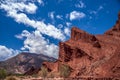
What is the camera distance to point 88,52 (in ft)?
543

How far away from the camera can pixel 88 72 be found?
142 m

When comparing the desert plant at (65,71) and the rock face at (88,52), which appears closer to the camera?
the rock face at (88,52)

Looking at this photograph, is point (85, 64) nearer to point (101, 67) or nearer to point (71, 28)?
point (101, 67)

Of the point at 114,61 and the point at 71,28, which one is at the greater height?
the point at 71,28

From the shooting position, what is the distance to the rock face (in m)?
143

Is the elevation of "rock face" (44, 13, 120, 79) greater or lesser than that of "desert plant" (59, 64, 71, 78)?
greater

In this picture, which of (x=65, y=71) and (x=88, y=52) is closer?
(x=65, y=71)

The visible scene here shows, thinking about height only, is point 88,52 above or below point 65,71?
above

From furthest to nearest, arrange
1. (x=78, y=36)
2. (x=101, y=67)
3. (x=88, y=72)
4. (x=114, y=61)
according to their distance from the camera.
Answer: (x=78, y=36) → (x=88, y=72) → (x=101, y=67) → (x=114, y=61)

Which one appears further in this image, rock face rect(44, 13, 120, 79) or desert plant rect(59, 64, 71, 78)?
desert plant rect(59, 64, 71, 78)

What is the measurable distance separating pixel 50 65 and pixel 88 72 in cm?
5616

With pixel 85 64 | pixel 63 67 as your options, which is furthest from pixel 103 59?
pixel 63 67

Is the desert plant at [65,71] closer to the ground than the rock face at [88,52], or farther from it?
closer to the ground

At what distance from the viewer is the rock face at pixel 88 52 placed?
14318 cm
